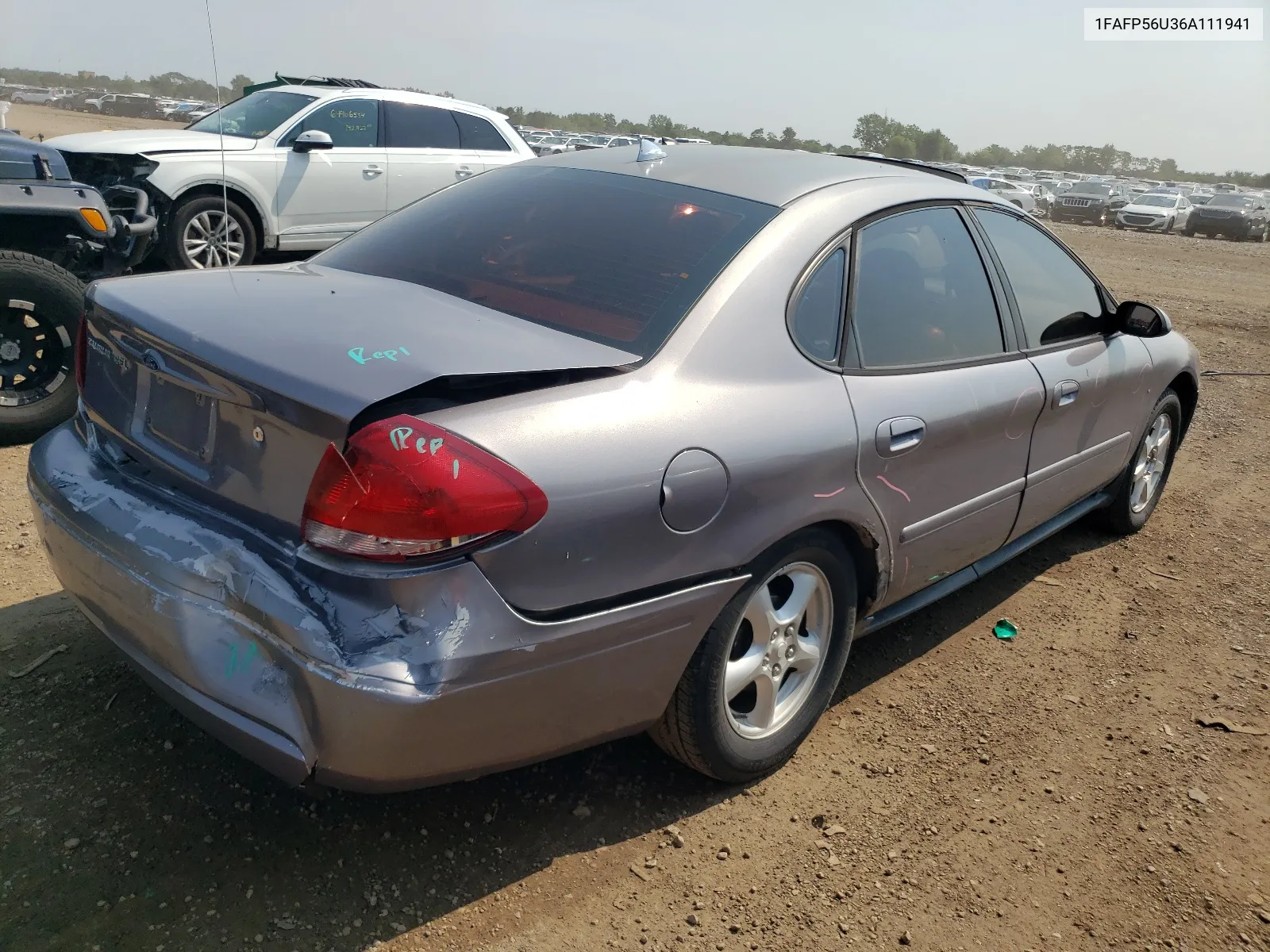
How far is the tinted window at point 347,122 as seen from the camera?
342 inches

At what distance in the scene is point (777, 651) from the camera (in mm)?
2695

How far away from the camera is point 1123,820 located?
9.15 feet

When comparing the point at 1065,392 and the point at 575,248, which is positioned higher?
the point at 575,248

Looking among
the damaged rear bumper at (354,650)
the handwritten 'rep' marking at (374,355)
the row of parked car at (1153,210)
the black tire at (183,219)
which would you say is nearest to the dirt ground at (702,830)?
the damaged rear bumper at (354,650)

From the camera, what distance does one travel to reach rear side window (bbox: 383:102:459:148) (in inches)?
359

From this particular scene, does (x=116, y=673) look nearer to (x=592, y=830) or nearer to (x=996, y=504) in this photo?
(x=592, y=830)

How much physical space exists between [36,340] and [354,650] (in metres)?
3.70

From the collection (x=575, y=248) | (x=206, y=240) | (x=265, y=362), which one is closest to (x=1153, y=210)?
(x=206, y=240)

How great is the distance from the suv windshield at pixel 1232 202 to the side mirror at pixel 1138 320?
29.9 m

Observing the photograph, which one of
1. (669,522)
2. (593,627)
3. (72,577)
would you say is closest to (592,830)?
(593,627)

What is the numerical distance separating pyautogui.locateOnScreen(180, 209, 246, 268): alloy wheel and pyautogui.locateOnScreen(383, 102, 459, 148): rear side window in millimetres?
1755

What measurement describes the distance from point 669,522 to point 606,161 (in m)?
1.58

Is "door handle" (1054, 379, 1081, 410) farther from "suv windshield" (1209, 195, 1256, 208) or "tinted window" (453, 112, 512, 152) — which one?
"suv windshield" (1209, 195, 1256, 208)

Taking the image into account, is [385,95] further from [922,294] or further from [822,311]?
[822,311]
